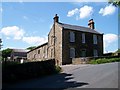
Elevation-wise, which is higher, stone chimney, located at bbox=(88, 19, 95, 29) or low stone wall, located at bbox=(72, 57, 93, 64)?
stone chimney, located at bbox=(88, 19, 95, 29)

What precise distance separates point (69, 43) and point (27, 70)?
61.3 feet

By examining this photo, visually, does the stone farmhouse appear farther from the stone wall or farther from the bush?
the bush

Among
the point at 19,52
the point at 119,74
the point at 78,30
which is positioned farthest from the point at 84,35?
the point at 19,52

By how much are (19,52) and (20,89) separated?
82.4 meters

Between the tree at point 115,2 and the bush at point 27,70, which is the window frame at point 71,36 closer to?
the bush at point 27,70

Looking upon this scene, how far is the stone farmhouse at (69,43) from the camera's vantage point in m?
42.1

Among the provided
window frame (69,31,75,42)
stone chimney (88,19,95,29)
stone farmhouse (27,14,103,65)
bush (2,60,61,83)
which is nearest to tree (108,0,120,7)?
bush (2,60,61,83)

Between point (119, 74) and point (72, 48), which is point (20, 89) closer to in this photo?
point (119, 74)

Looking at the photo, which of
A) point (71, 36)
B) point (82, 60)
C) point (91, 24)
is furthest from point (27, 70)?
point (91, 24)

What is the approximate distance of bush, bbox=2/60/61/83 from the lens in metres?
23.3

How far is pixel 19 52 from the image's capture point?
99.2 metres

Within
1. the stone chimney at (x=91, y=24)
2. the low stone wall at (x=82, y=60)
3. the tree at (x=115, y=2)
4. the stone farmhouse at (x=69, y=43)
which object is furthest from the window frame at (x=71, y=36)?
the tree at (x=115, y=2)

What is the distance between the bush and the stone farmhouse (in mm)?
13542

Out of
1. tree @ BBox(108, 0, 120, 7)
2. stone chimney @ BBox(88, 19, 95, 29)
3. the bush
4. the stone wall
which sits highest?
stone chimney @ BBox(88, 19, 95, 29)
